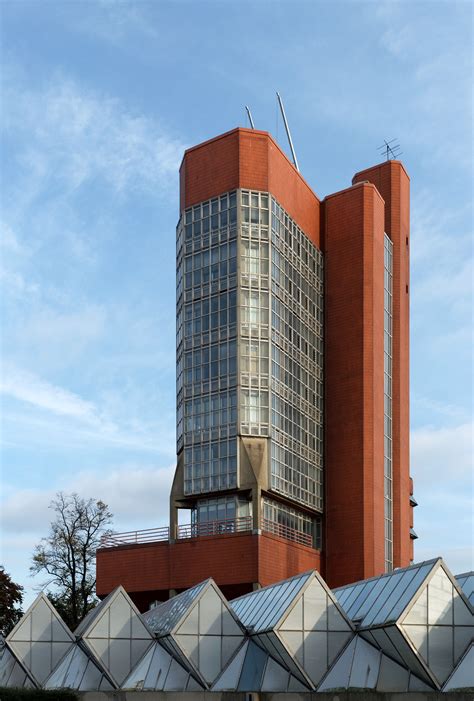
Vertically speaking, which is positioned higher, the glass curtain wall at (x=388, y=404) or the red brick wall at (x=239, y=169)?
the red brick wall at (x=239, y=169)

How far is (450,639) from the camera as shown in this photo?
5391 centimetres

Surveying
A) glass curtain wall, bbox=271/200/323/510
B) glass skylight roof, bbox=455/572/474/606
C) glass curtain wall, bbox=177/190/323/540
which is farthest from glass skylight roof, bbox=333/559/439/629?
glass curtain wall, bbox=271/200/323/510

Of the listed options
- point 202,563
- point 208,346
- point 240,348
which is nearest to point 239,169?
point 208,346

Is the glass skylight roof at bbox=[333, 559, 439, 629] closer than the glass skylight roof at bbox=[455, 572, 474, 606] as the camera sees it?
Yes

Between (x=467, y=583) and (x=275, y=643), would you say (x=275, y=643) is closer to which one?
(x=275, y=643)

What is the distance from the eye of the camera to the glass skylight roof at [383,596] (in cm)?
5499

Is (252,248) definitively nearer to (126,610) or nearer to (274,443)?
(274,443)

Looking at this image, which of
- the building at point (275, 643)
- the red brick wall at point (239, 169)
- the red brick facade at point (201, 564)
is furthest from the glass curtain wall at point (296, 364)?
the building at point (275, 643)

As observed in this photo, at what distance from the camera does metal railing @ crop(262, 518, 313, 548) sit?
9954 centimetres

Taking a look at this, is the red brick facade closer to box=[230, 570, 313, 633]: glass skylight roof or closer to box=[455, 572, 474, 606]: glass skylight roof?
box=[230, 570, 313, 633]: glass skylight roof

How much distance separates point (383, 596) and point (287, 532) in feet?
150

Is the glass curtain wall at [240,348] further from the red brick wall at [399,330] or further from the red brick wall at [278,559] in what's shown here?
the red brick wall at [399,330]

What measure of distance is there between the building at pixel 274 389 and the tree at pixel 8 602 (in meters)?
8.39

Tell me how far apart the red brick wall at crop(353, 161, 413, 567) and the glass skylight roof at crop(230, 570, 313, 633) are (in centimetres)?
4806
